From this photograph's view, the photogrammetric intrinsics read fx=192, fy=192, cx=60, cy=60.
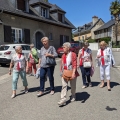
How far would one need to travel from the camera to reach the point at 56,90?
21.3 ft

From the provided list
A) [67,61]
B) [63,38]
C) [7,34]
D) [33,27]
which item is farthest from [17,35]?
[67,61]

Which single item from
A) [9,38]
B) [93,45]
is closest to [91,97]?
[9,38]

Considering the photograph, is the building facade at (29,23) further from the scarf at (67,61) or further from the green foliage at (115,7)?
the green foliage at (115,7)

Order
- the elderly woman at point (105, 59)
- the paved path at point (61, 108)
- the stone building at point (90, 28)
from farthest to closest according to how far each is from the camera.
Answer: the stone building at point (90, 28) < the elderly woman at point (105, 59) < the paved path at point (61, 108)

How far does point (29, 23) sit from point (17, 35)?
2.30m

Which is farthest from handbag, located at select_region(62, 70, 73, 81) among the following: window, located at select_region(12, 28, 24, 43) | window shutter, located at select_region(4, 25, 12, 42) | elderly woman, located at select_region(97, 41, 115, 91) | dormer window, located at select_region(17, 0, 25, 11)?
dormer window, located at select_region(17, 0, 25, 11)

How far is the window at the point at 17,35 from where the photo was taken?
19130 millimetres

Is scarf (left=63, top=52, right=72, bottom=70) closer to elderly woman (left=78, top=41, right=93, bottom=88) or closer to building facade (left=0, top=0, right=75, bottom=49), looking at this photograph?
elderly woman (left=78, top=41, right=93, bottom=88)

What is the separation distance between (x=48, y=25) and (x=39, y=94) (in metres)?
A: 19.4

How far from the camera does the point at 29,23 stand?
2108 centimetres

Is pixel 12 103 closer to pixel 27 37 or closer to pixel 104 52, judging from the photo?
pixel 104 52

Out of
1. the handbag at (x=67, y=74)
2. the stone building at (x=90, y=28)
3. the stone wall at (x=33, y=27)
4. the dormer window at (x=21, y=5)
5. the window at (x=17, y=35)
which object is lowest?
the handbag at (x=67, y=74)

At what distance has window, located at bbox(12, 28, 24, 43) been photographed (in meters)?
19.1

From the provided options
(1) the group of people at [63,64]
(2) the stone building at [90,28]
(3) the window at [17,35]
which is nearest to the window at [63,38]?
(3) the window at [17,35]
